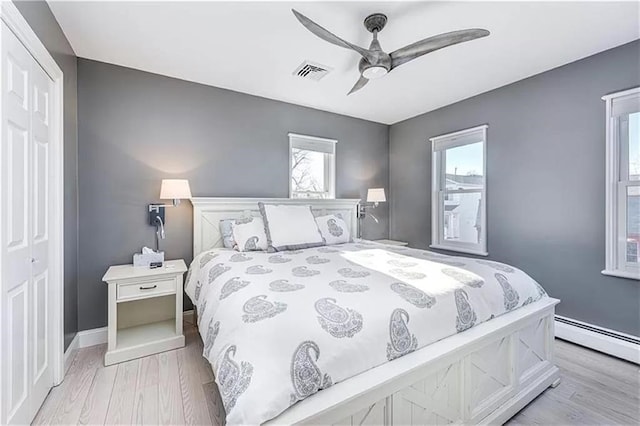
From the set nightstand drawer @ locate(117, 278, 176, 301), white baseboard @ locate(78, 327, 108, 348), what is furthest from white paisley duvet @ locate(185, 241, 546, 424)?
white baseboard @ locate(78, 327, 108, 348)

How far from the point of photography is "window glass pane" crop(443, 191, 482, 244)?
12.0 feet

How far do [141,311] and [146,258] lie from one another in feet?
2.03

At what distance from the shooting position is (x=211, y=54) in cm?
260

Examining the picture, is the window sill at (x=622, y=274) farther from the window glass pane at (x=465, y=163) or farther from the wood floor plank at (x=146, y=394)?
the wood floor plank at (x=146, y=394)

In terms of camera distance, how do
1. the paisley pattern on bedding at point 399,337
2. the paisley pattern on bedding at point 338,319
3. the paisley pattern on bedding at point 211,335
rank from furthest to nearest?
the paisley pattern on bedding at point 211,335, the paisley pattern on bedding at point 399,337, the paisley pattern on bedding at point 338,319

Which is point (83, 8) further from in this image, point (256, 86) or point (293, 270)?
point (293, 270)

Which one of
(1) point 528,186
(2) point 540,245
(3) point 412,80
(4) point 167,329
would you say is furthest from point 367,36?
(4) point 167,329

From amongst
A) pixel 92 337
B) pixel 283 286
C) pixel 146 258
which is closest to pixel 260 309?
pixel 283 286

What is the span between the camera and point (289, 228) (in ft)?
9.41

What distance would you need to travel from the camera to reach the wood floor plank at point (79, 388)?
5.51 feet

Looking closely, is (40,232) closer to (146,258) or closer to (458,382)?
(146,258)

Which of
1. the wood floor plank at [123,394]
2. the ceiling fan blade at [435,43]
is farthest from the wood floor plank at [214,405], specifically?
the ceiling fan blade at [435,43]

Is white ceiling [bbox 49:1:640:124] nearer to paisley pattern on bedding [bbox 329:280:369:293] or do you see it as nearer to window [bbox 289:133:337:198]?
window [bbox 289:133:337:198]

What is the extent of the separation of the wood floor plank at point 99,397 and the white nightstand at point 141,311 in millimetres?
124
